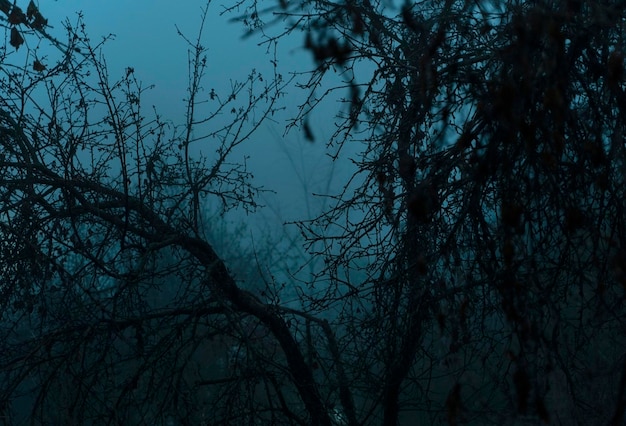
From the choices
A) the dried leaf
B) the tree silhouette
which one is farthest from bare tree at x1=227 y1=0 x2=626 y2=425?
the dried leaf

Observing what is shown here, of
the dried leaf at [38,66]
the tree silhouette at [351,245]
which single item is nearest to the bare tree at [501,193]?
the tree silhouette at [351,245]

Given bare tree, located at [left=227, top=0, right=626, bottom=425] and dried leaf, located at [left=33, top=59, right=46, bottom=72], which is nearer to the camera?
bare tree, located at [left=227, top=0, right=626, bottom=425]

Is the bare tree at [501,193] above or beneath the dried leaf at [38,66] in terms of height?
beneath

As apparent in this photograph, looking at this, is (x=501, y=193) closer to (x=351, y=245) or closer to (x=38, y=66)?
(x=351, y=245)

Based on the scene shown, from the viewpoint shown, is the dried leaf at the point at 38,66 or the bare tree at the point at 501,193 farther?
the dried leaf at the point at 38,66

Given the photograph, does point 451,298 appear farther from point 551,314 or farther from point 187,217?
point 187,217

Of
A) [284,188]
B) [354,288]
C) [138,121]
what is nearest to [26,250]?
[138,121]

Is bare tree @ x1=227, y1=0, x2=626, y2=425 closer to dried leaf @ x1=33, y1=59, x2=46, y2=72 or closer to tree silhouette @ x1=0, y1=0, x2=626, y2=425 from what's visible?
tree silhouette @ x1=0, y1=0, x2=626, y2=425

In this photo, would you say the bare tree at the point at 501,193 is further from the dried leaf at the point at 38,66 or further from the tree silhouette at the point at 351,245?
the dried leaf at the point at 38,66

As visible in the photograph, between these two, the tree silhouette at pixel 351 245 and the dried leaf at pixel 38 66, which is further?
the dried leaf at pixel 38 66

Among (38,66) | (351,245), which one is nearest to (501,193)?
(351,245)

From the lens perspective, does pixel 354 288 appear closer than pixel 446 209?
No

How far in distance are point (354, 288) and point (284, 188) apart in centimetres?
6495

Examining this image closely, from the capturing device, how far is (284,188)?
233 ft
